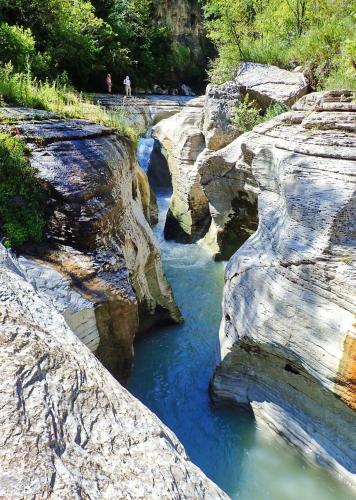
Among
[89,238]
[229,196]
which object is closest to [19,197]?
[89,238]

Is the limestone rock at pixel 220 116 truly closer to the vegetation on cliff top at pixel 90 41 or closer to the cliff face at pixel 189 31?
the vegetation on cliff top at pixel 90 41

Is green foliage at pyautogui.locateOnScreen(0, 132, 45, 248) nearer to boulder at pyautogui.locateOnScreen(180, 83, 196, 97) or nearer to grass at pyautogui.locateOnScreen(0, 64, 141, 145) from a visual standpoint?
grass at pyautogui.locateOnScreen(0, 64, 141, 145)

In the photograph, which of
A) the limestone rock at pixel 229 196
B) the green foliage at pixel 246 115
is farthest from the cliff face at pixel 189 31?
the limestone rock at pixel 229 196

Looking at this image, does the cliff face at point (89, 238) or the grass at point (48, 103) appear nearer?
the cliff face at point (89, 238)

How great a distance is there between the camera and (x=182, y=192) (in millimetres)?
11039

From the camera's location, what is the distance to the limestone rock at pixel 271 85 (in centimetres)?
957

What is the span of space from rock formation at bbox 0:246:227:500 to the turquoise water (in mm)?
2852

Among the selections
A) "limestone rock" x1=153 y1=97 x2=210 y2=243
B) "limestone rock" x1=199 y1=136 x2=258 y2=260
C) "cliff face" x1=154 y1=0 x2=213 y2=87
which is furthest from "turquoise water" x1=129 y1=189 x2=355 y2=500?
"cliff face" x1=154 y1=0 x2=213 y2=87

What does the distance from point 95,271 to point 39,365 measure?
258 centimetres

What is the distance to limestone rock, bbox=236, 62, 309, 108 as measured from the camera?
957 centimetres

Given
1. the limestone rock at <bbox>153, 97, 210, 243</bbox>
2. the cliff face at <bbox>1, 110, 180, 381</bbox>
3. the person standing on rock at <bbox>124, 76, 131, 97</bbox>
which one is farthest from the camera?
the person standing on rock at <bbox>124, 76, 131, 97</bbox>

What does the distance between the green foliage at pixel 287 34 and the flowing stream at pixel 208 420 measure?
20.4ft

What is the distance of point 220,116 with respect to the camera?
384 inches

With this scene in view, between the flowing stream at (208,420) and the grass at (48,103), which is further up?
the grass at (48,103)
